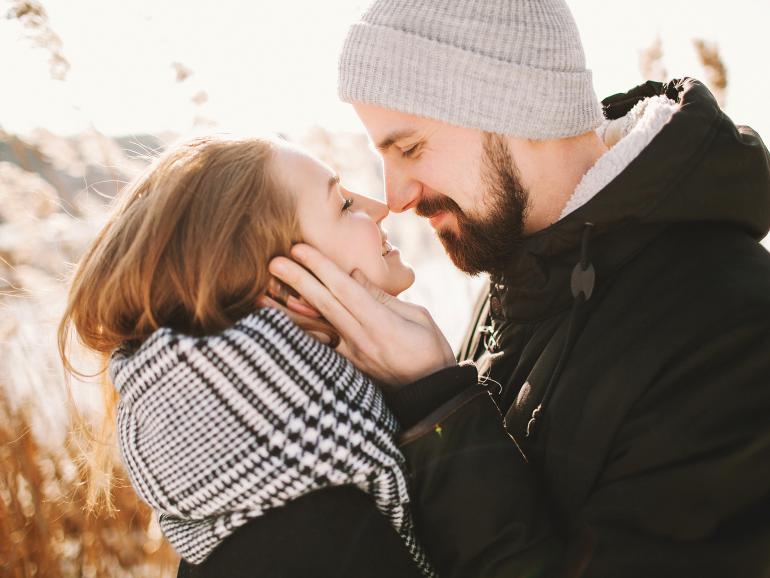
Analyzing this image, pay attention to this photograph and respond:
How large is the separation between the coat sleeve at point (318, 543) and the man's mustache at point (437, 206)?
1.21 m

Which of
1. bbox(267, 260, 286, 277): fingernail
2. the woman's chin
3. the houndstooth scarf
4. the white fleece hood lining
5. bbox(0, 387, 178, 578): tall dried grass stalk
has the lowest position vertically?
bbox(0, 387, 178, 578): tall dried grass stalk

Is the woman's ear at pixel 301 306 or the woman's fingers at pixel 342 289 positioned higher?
the woman's fingers at pixel 342 289

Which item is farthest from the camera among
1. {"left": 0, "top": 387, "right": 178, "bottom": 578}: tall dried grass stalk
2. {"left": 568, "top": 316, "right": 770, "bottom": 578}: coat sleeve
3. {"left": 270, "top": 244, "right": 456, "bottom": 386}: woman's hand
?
{"left": 0, "top": 387, "right": 178, "bottom": 578}: tall dried grass stalk

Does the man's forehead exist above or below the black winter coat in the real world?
above

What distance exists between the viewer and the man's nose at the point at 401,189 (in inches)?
92.6

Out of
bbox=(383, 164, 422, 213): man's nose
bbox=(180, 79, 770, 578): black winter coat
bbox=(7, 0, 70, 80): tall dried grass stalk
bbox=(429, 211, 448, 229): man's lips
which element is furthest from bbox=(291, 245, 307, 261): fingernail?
bbox=(7, 0, 70, 80): tall dried grass stalk

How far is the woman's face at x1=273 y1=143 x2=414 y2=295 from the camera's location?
72.8 inches

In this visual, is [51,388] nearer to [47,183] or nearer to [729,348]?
[47,183]

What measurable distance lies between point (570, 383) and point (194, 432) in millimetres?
993

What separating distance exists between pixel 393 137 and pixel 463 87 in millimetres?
319

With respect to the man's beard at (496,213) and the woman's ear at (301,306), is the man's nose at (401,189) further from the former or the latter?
the woman's ear at (301,306)

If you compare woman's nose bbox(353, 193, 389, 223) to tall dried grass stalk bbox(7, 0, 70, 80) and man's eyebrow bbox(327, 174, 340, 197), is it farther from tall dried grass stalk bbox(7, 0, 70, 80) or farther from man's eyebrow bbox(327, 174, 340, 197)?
tall dried grass stalk bbox(7, 0, 70, 80)

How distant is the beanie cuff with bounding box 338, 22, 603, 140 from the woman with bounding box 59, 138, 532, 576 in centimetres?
52

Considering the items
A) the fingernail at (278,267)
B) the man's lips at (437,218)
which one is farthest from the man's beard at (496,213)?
the fingernail at (278,267)
